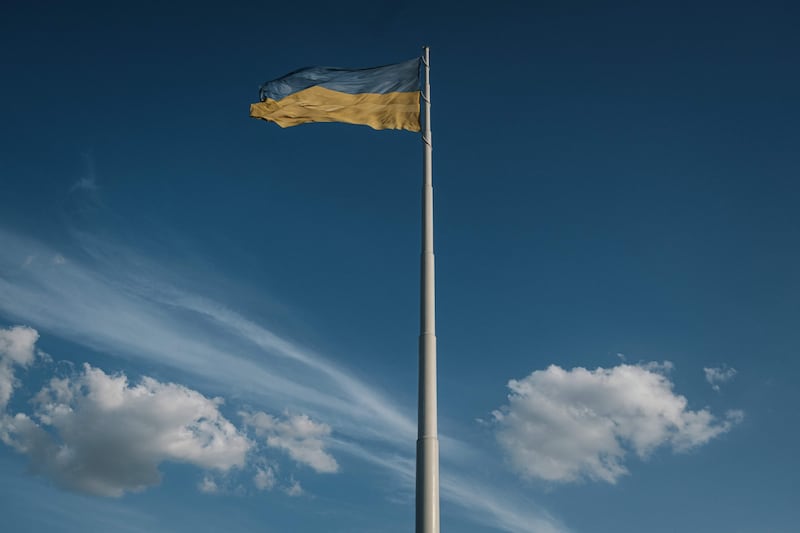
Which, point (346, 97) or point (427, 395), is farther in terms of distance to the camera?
point (346, 97)

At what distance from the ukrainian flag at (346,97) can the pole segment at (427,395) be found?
12.9 ft

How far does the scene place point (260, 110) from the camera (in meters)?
21.7

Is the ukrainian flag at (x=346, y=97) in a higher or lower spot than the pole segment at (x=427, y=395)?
A: higher

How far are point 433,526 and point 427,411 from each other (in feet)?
7.40

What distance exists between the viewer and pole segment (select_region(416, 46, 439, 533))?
12.1m

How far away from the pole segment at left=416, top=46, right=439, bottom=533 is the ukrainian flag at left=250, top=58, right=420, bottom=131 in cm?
394

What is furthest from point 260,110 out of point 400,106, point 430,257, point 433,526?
point 433,526

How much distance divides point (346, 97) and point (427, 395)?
11837 mm

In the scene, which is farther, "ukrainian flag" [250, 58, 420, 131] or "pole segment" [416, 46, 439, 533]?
"ukrainian flag" [250, 58, 420, 131]

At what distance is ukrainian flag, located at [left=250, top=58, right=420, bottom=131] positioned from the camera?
2017cm

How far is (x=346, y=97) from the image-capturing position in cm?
2130

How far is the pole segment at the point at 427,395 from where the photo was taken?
39.8ft

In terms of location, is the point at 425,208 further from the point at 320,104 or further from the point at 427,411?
the point at 320,104

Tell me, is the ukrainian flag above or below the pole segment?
above
